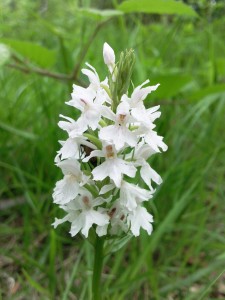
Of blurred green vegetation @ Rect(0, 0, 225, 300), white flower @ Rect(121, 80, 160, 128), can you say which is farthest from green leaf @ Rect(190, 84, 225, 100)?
white flower @ Rect(121, 80, 160, 128)

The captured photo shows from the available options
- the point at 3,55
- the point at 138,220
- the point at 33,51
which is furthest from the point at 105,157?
the point at 33,51

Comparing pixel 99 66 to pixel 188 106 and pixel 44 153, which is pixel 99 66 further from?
pixel 44 153

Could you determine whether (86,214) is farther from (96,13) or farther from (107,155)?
(96,13)

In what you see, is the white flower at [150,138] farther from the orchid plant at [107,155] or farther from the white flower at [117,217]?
the white flower at [117,217]

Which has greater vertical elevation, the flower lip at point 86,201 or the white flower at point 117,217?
the flower lip at point 86,201

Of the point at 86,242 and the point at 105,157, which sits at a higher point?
the point at 105,157

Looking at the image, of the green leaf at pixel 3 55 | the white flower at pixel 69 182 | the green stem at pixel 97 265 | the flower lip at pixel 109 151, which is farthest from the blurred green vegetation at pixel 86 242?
the flower lip at pixel 109 151

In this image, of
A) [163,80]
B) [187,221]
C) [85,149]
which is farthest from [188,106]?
[85,149]
